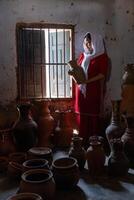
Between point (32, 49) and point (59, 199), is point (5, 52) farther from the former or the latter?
point (59, 199)

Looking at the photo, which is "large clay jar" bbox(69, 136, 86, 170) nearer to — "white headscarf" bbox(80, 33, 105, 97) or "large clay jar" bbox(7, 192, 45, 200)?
"white headscarf" bbox(80, 33, 105, 97)

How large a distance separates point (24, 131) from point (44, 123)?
1.45 feet

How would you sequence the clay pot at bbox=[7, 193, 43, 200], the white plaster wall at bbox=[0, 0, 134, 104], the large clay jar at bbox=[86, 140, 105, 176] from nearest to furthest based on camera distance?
the clay pot at bbox=[7, 193, 43, 200]
the large clay jar at bbox=[86, 140, 105, 176]
the white plaster wall at bbox=[0, 0, 134, 104]

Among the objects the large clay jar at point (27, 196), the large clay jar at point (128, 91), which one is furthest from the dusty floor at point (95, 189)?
the large clay jar at point (128, 91)

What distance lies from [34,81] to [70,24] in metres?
1.01

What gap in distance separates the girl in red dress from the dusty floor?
44.8 inches

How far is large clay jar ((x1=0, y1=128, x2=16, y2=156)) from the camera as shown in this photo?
377 centimetres

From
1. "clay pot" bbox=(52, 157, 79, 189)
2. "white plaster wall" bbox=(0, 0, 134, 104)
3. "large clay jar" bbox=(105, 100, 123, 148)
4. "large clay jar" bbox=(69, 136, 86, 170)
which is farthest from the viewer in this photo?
"white plaster wall" bbox=(0, 0, 134, 104)

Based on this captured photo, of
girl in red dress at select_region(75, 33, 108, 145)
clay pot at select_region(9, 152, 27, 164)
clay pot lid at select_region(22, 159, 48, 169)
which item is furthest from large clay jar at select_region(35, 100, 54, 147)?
clay pot lid at select_region(22, 159, 48, 169)

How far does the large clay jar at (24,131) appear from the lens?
3.83 m

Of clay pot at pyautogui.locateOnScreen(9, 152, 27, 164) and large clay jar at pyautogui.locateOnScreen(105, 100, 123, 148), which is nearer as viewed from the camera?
clay pot at pyautogui.locateOnScreen(9, 152, 27, 164)

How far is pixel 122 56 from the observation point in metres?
4.68

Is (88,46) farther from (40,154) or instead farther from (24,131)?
(40,154)

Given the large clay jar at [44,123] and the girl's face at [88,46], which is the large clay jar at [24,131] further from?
the girl's face at [88,46]
